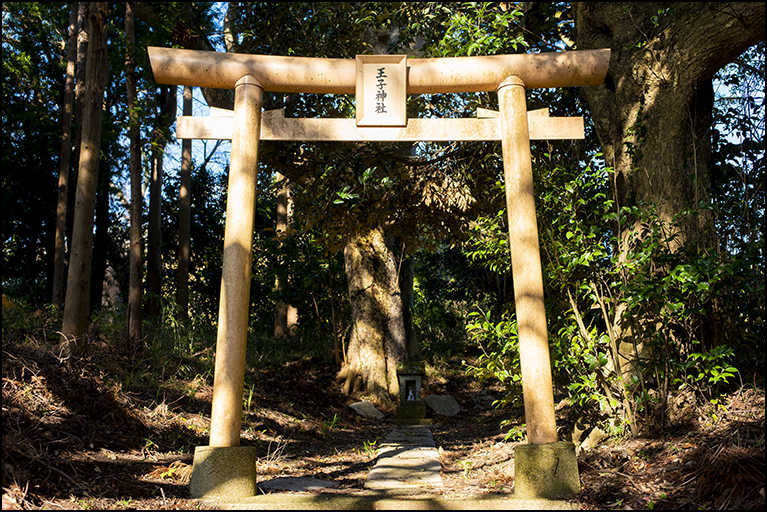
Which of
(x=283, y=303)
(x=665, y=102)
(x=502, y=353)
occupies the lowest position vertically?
(x=502, y=353)

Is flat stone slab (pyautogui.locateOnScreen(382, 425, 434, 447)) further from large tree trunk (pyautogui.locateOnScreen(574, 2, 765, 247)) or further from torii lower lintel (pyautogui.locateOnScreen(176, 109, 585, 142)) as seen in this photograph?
torii lower lintel (pyautogui.locateOnScreen(176, 109, 585, 142))

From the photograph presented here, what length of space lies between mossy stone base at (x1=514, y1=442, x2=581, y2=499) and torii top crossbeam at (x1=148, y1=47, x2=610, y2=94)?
2.51 meters

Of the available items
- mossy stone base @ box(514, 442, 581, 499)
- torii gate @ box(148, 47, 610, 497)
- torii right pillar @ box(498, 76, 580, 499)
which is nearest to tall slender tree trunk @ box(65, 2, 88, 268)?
torii gate @ box(148, 47, 610, 497)

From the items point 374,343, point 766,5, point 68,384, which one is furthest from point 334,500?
point 374,343

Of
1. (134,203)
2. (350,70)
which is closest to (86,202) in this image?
(134,203)

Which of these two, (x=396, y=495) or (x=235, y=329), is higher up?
(x=235, y=329)

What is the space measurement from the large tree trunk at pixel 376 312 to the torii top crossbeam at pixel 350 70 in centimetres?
522

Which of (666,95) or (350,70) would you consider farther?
(666,95)

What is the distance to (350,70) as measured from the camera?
12.9ft

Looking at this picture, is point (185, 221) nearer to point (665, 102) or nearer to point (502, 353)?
point (502, 353)

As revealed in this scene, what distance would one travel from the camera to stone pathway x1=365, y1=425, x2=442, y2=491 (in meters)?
3.96

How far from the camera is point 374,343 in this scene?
9148mm

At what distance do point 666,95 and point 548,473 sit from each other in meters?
3.24

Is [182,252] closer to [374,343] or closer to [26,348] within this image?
[374,343]
